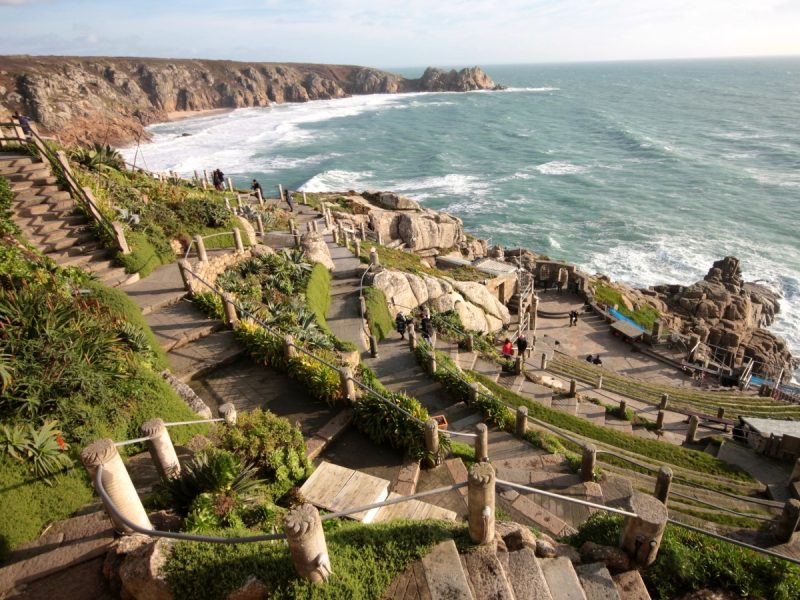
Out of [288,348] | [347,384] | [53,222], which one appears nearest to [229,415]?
[347,384]

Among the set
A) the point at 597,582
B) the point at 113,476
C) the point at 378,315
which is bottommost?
the point at 378,315

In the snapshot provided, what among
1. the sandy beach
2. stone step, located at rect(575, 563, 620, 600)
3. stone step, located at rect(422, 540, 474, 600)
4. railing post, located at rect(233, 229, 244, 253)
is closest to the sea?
the sandy beach

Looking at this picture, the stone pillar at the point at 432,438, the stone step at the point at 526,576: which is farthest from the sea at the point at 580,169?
the stone step at the point at 526,576

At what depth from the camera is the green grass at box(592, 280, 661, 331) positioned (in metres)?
29.9

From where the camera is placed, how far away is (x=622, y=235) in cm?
4638

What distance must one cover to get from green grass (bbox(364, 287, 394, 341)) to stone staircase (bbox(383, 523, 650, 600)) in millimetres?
11691

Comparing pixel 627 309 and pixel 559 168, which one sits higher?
pixel 559 168

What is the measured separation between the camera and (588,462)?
9.17 m

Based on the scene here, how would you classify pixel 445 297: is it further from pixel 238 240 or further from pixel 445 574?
pixel 445 574

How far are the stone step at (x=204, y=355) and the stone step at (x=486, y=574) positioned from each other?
7989mm

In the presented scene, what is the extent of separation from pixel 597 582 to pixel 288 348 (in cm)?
783

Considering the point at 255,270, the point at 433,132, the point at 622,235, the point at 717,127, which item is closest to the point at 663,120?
the point at 717,127

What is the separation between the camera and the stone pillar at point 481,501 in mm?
5199

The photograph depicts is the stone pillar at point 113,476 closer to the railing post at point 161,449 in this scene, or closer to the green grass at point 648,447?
the railing post at point 161,449
